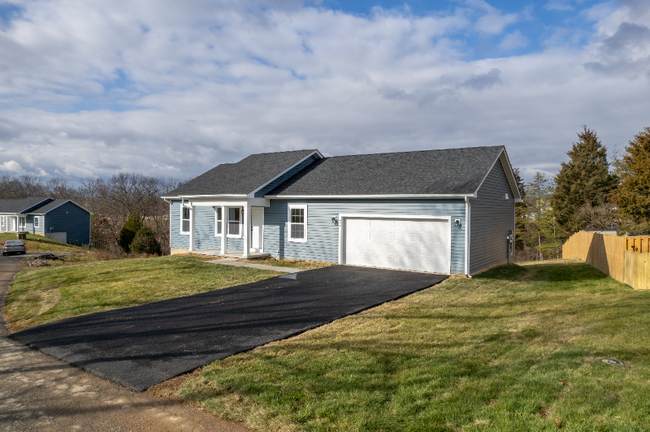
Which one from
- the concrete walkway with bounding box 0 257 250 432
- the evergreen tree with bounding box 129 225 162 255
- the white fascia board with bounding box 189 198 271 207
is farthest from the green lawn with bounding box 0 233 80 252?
the concrete walkway with bounding box 0 257 250 432

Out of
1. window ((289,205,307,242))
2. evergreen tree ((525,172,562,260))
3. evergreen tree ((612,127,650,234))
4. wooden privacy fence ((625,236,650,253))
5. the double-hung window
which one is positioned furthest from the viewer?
evergreen tree ((525,172,562,260))

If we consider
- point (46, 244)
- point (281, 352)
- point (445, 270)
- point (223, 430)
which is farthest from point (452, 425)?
point (46, 244)

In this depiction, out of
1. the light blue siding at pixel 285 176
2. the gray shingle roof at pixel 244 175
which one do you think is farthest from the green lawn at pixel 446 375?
the gray shingle roof at pixel 244 175

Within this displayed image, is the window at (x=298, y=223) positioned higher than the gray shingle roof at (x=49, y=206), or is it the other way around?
the gray shingle roof at (x=49, y=206)

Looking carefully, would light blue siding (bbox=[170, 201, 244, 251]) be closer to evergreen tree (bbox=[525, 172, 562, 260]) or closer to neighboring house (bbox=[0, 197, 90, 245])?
neighboring house (bbox=[0, 197, 90, 245])

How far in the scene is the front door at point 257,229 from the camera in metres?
18.7

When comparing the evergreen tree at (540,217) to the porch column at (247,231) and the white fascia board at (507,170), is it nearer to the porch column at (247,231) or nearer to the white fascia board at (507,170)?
the white fascia board at (507,170)

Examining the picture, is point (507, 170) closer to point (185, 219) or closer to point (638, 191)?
point (638, 191)

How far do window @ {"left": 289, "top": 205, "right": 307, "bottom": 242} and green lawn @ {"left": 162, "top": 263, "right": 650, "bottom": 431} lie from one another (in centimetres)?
879

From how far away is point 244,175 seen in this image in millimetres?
20234

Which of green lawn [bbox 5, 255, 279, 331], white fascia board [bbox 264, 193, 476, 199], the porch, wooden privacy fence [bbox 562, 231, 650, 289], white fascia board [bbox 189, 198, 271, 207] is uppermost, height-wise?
white fascia board [bbox 264, 193, 476, 199]

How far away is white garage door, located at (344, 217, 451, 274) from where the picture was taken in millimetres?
14203

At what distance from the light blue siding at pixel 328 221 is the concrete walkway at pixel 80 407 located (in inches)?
442

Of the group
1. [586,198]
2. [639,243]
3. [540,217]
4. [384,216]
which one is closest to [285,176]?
[384,216]
